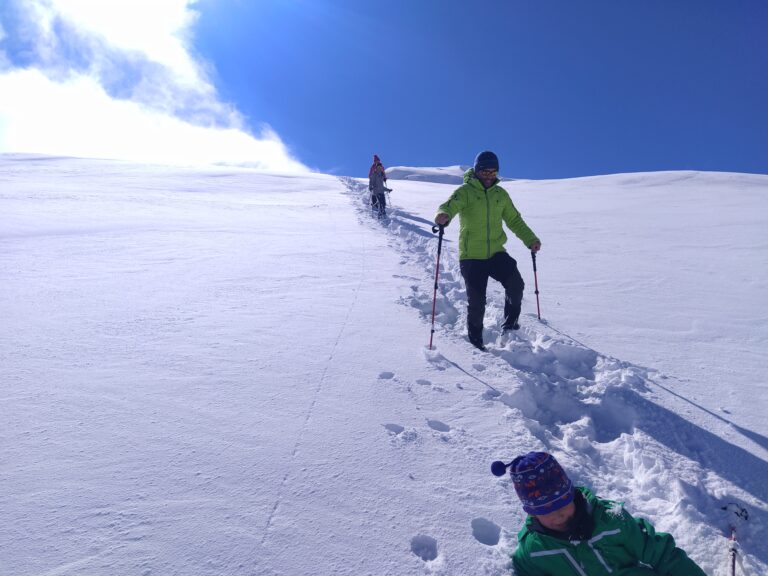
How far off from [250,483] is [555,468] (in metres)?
1.50

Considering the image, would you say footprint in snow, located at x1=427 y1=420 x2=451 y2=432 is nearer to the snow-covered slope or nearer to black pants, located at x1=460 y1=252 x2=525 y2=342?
the snow-covered slope

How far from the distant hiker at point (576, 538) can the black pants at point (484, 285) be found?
2.54 metres

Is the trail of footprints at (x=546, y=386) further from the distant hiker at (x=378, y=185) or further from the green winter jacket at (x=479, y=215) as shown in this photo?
the distant hiker at (x=378, y=185)

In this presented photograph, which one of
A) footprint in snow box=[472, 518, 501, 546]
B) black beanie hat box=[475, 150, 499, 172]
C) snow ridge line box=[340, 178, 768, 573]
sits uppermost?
black beanie hat box=[475, 150, 499, 172]

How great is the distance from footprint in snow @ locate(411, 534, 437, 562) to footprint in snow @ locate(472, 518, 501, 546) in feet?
0.71

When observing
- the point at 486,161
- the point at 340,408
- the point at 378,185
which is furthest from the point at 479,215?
the point at 378,185

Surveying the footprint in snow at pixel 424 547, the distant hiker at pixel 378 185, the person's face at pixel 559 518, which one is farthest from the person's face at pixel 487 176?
the distant hiker at pixel 378 185

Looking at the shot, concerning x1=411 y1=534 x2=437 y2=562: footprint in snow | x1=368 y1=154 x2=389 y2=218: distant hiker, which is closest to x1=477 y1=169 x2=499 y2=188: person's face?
x1=411 y1=534 x2=437 y2=562: footprint in snow

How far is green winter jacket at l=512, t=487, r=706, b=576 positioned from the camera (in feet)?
6.51

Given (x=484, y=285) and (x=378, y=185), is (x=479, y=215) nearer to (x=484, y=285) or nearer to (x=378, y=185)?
(x=484, y=285)

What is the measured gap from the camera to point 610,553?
78.7 inches

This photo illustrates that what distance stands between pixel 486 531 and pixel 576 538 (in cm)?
44

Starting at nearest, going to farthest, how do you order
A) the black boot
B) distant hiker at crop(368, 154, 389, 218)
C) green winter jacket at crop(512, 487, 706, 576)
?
green winter jacket at crop(512, 487, 706, 576) → the black boot → distant hiker at crop(368, 154, 389, 218)

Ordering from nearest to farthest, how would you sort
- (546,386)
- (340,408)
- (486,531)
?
(486,531) < (340,408) < (546,386)
